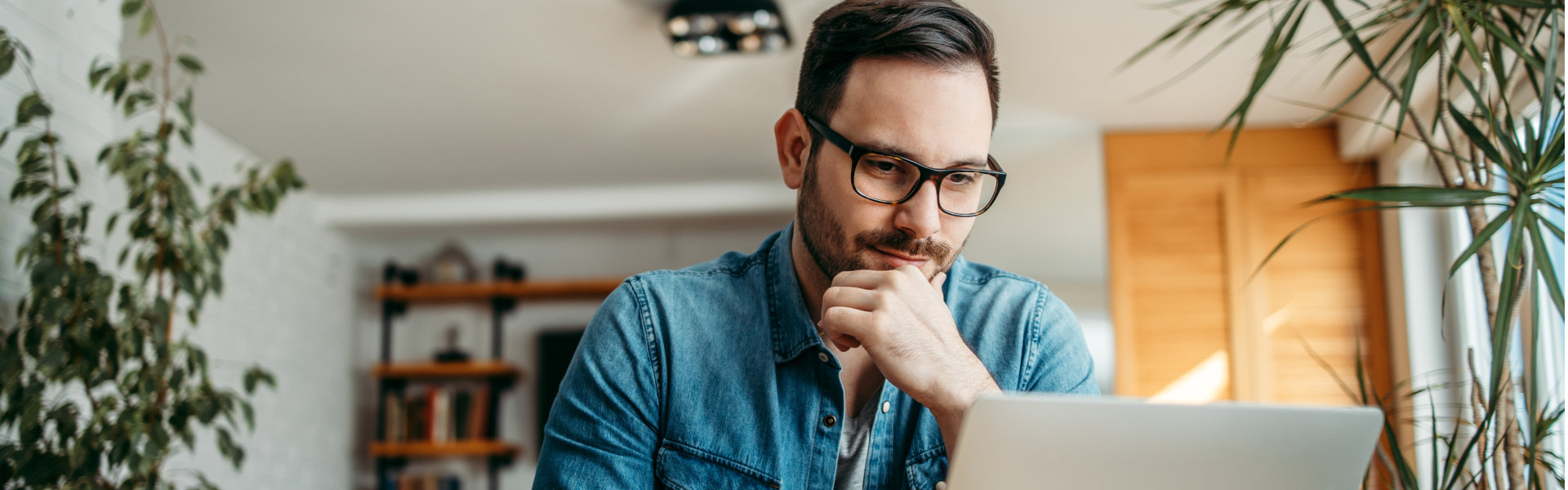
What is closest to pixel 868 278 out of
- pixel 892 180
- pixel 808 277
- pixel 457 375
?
pixel 892 180

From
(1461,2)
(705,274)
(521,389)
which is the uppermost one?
(1461,2)

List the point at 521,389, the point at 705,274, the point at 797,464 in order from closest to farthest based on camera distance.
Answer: the point at 797,464
the point at 705,274
the point at 521,389

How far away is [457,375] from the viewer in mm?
6020

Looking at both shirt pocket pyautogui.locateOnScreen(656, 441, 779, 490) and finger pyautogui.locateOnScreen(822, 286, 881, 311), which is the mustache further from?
shirt pocket pyautogui.locateOnScreen(656, 441, 779, 490)

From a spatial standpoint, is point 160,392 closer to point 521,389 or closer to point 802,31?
point 802,31

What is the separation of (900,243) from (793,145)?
217mm

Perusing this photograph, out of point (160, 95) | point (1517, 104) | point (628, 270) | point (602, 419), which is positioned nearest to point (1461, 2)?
point (602, 419)

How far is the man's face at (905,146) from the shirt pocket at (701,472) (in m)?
0.23

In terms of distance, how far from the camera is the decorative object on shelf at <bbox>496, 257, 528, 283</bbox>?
19.5ft

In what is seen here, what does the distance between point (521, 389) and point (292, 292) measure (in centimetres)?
131

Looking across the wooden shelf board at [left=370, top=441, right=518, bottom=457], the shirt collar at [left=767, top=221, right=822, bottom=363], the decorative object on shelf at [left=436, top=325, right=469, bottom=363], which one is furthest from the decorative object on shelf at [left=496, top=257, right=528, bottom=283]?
the shirt collar at [left=767, top=221, right=822, bottom=363]

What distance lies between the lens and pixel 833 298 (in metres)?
1.02

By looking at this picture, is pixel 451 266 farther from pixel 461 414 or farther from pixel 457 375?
pixel 461 414

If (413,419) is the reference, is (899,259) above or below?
above
